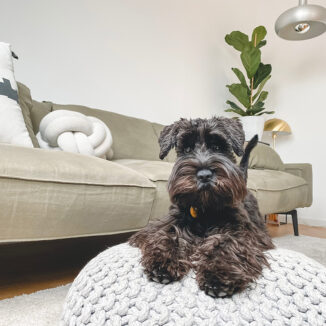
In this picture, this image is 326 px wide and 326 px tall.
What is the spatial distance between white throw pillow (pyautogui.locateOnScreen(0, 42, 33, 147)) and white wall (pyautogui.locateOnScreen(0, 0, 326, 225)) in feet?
3.00

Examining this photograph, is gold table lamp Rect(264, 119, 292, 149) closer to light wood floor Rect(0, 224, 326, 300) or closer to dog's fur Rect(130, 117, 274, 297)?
light wood floor Rect(0, 224, 326, 300)

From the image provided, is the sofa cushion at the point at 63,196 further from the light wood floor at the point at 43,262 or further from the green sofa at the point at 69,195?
the light wood floor at the point at 43,262

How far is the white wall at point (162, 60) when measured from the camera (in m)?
2.50

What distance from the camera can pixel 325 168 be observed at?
391 centimetres

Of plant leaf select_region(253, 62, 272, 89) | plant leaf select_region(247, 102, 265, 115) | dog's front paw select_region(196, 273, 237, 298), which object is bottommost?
dog's front paw select_region(196, 273, 237, 298)

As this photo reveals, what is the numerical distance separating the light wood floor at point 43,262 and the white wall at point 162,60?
1.29 meters

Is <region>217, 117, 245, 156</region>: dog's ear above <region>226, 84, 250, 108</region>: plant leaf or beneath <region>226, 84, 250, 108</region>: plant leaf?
beneath

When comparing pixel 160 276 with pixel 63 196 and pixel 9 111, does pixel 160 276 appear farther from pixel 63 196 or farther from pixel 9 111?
pixel 9 111

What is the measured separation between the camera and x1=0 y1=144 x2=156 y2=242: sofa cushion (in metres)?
1.02

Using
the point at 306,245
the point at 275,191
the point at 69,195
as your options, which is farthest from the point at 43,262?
the point at 306,245

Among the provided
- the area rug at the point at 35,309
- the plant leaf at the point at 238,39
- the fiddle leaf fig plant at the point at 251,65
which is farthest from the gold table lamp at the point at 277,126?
the area rug at the point at 35,309

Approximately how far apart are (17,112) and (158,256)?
3.78 ft

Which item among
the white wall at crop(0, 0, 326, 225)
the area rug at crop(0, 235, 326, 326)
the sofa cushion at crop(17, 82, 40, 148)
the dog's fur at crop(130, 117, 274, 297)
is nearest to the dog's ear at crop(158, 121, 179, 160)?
the dog's fur at crop(130, 117, 274, 297)

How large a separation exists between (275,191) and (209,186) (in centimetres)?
163
